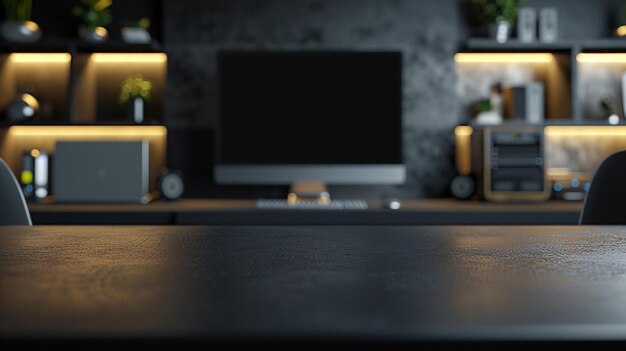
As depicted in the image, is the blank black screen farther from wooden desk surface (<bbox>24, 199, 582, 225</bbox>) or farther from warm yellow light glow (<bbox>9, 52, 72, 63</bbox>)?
warm yellow light glow (<bbox>9, 52, 72, 63</bbox>)

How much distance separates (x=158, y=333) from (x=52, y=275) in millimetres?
198

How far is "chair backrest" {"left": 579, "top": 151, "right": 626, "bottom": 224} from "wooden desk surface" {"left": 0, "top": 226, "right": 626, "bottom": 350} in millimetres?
848

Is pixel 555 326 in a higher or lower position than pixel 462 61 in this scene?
lower

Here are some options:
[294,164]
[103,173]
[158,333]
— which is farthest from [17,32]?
[158,333]

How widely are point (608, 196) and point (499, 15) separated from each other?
181 centimetres

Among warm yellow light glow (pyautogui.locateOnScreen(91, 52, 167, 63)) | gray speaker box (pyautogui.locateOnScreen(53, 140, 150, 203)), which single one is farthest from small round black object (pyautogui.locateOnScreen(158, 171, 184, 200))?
warm yellow light glow (pyautogui.locateOnScreen(91, 52, 167, 63))

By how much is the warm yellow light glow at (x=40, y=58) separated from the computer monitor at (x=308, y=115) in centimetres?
101

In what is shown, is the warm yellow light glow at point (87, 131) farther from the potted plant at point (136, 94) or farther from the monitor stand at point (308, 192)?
the monitor stand at point (308, 192)

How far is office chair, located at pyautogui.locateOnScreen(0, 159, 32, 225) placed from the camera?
1.23m

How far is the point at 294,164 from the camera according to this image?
286cm

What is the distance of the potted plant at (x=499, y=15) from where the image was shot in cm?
295

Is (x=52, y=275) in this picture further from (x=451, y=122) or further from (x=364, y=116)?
(x=451, y=122)

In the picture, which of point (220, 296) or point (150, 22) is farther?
point (150, 22)

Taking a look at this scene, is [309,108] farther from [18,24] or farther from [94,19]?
[18,24]
